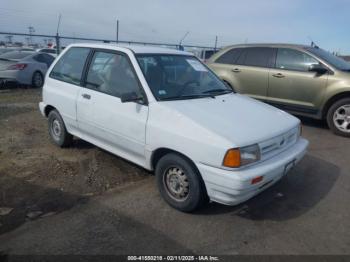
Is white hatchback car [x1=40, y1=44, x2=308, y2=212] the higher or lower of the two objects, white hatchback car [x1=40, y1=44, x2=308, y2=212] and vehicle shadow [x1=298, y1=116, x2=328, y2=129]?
the higher

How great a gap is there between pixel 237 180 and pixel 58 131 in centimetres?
335

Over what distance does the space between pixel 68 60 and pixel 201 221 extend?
3172 mm

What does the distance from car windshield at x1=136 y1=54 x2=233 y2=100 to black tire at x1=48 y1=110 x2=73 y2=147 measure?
73.9 inches

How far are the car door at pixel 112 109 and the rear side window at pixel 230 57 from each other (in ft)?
14.2

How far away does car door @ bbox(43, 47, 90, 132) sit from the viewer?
15.0ft

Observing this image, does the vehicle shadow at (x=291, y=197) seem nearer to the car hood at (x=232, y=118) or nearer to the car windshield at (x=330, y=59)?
the car hood at (x=232, y=118)

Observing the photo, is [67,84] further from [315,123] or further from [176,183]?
[315,123]

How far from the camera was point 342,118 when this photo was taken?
21.0ft

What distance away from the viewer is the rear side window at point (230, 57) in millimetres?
7895

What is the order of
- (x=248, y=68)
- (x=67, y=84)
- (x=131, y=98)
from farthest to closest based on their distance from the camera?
1. (x=248, y=68)
2. (x=67, y=84)
3. (x=131, y=98)

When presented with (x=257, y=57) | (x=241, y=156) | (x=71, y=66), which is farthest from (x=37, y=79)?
(x=241, y=156)

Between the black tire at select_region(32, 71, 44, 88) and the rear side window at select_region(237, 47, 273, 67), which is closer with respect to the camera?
the rear side window at select_region(237, 47, 273, 67)

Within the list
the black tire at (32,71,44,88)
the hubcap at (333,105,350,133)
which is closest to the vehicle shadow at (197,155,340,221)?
the hubcap at (333,105,350,133)

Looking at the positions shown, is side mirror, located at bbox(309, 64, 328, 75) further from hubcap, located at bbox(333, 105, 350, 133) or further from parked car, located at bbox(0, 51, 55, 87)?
parked car, located at bbox(0, 51, 55, 87)
